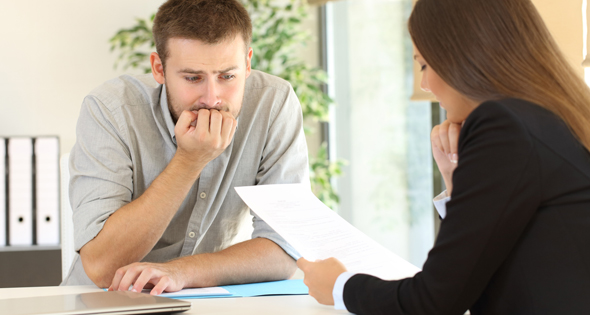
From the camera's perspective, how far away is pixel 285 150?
1.46 meters

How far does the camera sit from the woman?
659mm

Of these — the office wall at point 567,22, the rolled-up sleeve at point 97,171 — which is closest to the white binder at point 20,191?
the rolled-up sleeve at point 97,171

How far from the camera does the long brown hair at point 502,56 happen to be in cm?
75

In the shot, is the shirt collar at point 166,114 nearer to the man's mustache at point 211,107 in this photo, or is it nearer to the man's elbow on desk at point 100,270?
the man's mustache at point 211,107

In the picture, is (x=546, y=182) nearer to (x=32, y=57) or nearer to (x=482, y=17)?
(x=482, y=17)

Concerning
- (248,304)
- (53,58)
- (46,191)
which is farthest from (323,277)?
(53,58)

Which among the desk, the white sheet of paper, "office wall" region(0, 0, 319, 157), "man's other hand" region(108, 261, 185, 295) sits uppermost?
"office wall" region(0, 0, 319, 157)

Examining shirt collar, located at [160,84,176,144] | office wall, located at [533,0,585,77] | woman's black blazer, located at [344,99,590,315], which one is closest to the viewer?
woman's black blazer, located at [344,99,590,315]

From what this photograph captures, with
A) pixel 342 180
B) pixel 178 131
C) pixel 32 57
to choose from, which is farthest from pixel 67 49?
pixel 178 131

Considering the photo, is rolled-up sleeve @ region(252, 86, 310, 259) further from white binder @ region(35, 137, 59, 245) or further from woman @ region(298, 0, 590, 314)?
white binder @ region(35, 137, 59, 245)

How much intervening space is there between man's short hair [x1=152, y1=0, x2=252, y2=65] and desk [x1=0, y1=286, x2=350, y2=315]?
24.0 inches

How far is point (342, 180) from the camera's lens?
355 centimetres

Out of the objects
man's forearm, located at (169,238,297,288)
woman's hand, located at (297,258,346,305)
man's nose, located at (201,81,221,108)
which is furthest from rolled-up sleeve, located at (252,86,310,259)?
woman's hand, located at (297,258,346,305)

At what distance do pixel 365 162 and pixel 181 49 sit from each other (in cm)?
222
